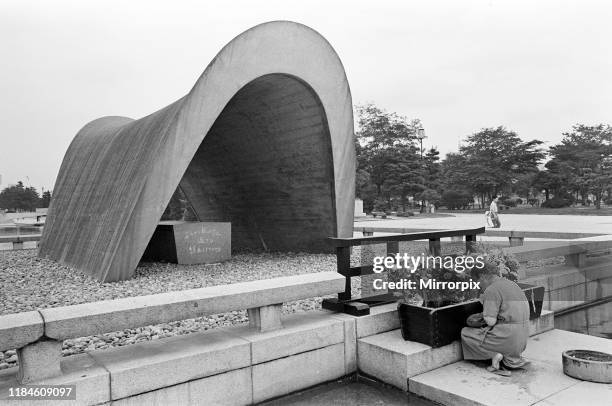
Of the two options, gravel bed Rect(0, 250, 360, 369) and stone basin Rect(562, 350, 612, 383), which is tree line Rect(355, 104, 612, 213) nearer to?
gravel bed Rect(0, 250, 360, 369)

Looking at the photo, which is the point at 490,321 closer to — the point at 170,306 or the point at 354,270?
the point at 354,270

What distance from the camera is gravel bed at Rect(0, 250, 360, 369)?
5.40 meters

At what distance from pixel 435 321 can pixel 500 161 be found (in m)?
46.1

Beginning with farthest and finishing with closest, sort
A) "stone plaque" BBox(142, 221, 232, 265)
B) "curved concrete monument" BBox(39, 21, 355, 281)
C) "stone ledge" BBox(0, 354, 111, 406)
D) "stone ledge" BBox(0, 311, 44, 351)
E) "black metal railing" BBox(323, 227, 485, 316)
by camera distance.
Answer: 1. "stone plaque" BBox(142, 221, 232, 265)
2. "curved concrete monument" BBox(39, 21, 355, 281)
3. "black metal railing" BBox(323, 227, 485, 316)
4. "stone ledge" BBox(0, 354, 111, 406)
5. "stone ledge" BBox(0, 311, 44, 351)

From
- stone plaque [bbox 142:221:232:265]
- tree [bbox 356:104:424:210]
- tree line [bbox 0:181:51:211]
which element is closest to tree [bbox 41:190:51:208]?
tree line [bbox 0:181:51:211]

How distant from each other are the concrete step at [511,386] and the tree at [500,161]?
44.3 meters

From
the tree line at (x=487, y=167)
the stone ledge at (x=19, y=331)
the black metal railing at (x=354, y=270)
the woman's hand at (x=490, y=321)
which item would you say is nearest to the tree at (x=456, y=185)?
the tree line at (x=487, y=167)

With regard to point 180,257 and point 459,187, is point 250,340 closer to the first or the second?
point 180,257

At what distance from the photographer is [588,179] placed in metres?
40.4

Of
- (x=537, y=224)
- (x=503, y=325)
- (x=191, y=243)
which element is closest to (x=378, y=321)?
(x=503, y=325)

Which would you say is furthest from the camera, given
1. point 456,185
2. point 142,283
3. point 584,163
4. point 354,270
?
point 456,185

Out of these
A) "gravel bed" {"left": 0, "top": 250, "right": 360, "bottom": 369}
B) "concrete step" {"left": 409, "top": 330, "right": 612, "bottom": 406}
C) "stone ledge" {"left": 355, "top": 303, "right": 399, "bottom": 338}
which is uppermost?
"stone ledge" {"left": 355, "top": 303, "right": 399, "bottom": 338}

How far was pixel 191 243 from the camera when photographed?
37.3 feet

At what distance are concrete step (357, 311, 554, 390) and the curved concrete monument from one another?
238 inches
